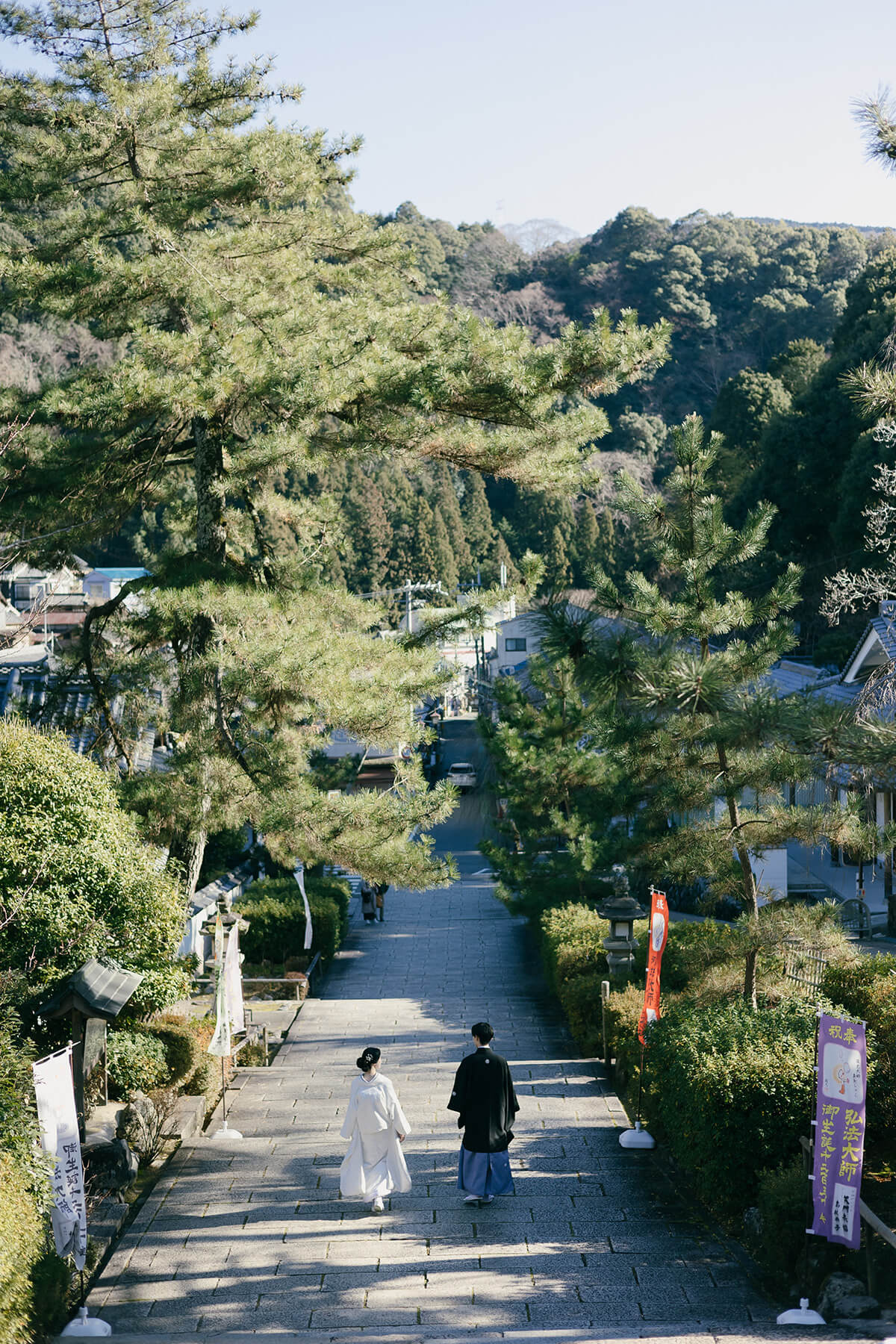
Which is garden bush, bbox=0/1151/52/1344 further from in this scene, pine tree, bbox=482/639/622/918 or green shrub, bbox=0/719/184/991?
pine tree, bbox=482/639/622/918

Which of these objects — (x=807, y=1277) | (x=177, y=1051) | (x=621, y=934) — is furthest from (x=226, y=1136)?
(x=807, y=1277)

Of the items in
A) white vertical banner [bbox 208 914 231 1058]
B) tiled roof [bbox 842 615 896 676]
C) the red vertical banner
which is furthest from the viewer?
tiled roof [bbox 842 615 896 676]

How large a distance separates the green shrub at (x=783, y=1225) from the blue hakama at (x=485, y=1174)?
1712 millimetres

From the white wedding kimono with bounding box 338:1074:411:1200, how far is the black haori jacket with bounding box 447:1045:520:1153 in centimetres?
40

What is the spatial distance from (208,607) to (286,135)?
469cm

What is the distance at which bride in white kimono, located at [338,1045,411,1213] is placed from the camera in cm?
702

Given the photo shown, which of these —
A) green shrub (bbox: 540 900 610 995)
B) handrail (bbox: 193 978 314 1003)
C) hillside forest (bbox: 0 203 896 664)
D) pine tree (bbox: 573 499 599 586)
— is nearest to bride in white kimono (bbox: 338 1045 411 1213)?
green shrub (bbox: 540 900 610 995)

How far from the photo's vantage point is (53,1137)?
6.02 meters

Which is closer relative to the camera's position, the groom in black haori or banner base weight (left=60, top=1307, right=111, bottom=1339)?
banner base weight (left=60, top=1307, right=111, bottom=1339)

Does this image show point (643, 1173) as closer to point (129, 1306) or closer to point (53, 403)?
point (129, 1306)

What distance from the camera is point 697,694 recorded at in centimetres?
766

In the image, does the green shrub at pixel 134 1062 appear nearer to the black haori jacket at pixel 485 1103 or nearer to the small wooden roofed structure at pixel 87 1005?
the small wooden roofed structure at pixel 87 1005

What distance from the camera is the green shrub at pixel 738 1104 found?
6.54 metres

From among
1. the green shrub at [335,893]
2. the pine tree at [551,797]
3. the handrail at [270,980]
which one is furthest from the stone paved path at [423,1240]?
the green shrub at [335,893]
